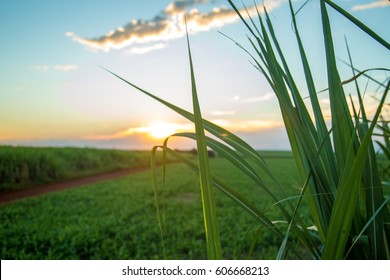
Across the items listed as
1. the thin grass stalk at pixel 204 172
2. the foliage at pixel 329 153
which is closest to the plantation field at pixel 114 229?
the foliage at pixel 329 153

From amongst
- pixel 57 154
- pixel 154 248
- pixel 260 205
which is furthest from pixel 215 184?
pixel 57 154

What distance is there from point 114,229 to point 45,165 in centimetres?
451

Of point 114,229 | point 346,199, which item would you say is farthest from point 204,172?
point 114,229

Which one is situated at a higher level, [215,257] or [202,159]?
[202,159]

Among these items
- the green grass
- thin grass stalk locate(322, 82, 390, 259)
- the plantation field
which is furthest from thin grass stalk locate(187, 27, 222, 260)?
the green grass

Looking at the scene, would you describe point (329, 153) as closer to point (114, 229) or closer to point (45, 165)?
point (114, 229)

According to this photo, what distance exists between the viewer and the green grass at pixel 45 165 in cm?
628

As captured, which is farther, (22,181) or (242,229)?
(22,181)

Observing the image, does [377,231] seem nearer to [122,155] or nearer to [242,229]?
[242,229]

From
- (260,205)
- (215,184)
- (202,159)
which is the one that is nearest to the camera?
(202,159)

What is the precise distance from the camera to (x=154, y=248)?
279 centimetres

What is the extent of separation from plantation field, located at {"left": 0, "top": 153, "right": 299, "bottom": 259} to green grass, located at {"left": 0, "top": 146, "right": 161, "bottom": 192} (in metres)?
1.31

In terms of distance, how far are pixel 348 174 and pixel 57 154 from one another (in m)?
8.42

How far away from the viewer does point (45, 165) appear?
7.31 meters
